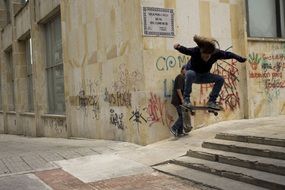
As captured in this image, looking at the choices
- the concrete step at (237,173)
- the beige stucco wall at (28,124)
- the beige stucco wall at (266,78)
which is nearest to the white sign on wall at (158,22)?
the beige stucco wall at (266,78)

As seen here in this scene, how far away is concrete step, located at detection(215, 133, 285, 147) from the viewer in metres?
7.53

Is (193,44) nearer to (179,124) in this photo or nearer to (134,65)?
(134,65)

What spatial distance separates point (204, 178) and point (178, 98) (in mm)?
3077

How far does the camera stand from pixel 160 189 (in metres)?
6.86

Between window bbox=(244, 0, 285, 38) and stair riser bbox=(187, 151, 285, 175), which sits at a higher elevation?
window bbox=(244, 0, 285, 38)

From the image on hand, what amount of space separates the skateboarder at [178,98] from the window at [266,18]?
3253mm

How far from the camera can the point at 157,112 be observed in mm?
10211

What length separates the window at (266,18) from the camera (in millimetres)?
12266

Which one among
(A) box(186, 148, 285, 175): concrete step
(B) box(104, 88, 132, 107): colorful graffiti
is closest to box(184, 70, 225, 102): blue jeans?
(A) box(186, 148, 285, 175): concrete step

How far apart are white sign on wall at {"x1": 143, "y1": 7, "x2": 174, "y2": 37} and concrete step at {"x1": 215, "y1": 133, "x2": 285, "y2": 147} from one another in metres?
2.83

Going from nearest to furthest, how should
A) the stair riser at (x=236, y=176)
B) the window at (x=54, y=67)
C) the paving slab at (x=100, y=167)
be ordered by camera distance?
the stair riser at (x=236, y=176), the paving slab at (x=100, y=167), the window at (x=54, y=67)

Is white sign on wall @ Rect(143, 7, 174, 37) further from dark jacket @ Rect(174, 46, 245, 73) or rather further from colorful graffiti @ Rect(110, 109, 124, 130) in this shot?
dark jacket @ Rect(174, 46, 245, 73)

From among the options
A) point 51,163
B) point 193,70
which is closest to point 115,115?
point 51,163

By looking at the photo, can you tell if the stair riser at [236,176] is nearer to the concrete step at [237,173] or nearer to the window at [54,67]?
the concrete step at [237,173]
